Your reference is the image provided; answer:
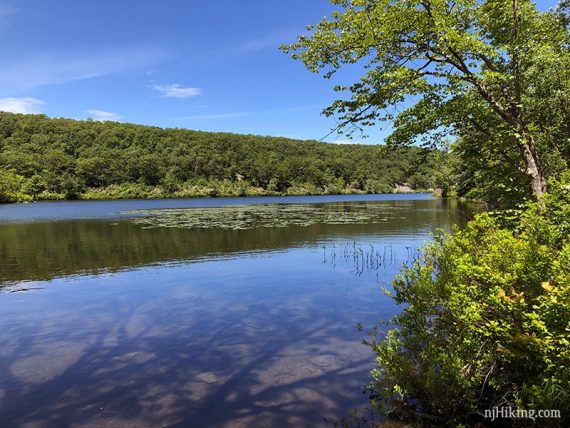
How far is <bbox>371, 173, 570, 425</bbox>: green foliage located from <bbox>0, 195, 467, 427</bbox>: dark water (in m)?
1.76

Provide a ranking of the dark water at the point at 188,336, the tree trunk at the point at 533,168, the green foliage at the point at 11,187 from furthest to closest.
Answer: the green foliage at the point at 11,187, the tree trunk at the point at 533,168, the dark water at the point at 188,336

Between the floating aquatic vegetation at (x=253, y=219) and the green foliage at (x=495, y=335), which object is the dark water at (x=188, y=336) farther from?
the floating aquatic vegetation at (x=253, y=219)

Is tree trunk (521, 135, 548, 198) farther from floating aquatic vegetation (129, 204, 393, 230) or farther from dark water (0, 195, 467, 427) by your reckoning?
floating aquatic vegetation (129, 204, 393, 230)

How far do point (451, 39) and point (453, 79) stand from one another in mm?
1283

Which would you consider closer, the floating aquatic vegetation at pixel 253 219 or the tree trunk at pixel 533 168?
the tree trunk at pixel 533 168

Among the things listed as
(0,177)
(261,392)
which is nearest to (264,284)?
(261,392)

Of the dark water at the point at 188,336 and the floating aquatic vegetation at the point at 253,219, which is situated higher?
the floating aquatic vegetation at the point at 253,219

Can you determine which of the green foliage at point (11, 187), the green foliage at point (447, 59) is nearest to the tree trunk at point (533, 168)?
the green foliage at point (447, 59)

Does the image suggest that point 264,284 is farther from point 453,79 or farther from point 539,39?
point 539,39

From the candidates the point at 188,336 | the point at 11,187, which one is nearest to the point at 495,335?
the point at 188,336

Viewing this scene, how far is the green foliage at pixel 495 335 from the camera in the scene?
17.3 ft

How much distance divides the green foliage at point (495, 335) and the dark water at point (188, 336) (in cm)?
176

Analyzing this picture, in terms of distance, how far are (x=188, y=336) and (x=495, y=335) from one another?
909 centimetres

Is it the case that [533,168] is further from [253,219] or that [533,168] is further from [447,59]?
[253,219]
